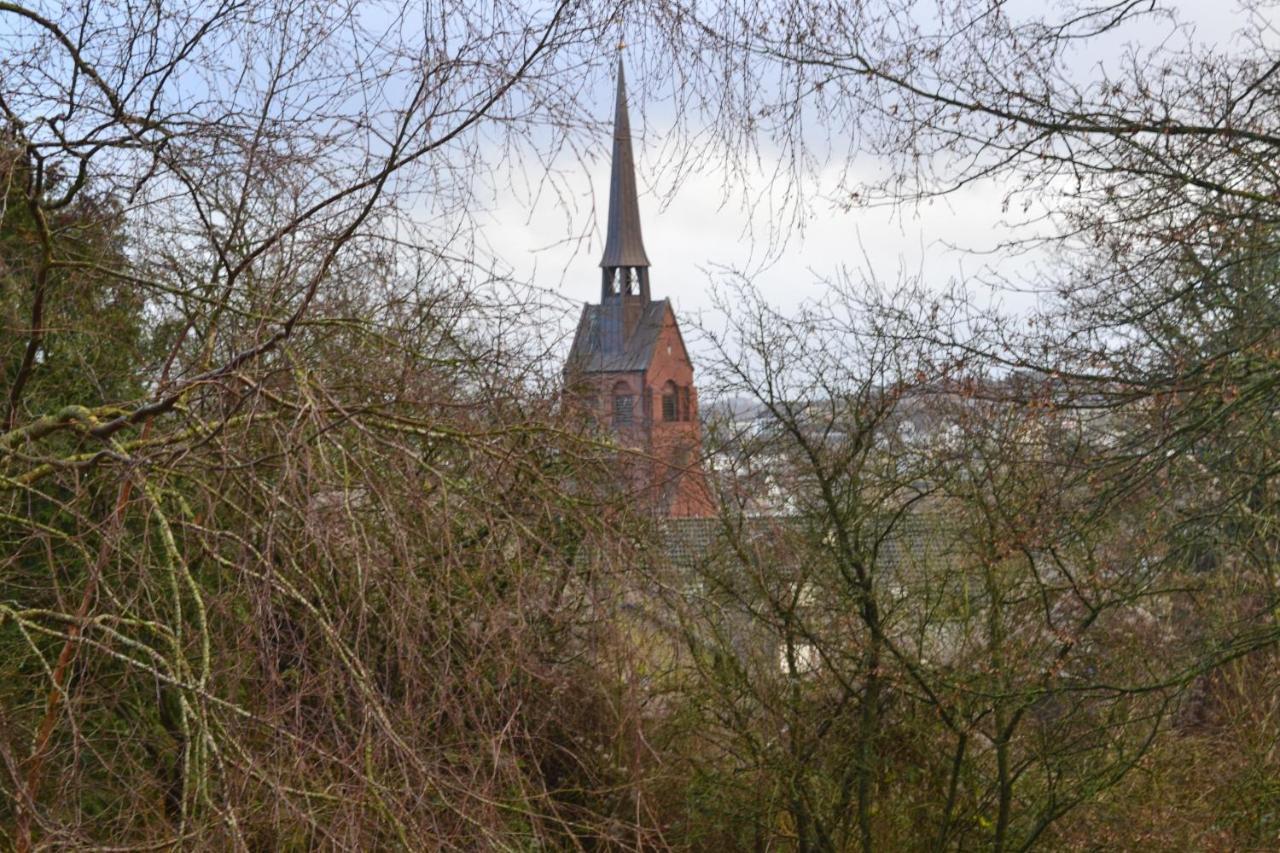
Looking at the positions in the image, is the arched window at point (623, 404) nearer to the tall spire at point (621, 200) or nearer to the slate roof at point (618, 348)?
the slate roof at point (618, 348)

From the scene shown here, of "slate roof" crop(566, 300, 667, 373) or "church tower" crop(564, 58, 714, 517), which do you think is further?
"slate roof" crop(566, 300, 667, 373)

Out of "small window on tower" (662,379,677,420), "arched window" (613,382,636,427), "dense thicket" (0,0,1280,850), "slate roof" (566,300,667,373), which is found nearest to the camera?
"dense thicket" (0,0,1280,850)

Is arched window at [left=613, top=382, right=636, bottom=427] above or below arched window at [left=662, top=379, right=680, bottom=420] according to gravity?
below

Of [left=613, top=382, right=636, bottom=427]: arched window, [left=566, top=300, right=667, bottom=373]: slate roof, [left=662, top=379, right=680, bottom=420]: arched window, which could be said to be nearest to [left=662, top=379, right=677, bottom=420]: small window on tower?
[left=662, top=379, right=680, bottom=420]: arched window

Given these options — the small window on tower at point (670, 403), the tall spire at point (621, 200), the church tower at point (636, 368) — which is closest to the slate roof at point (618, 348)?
the church tower at point (636, 368)

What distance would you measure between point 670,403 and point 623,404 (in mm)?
1516

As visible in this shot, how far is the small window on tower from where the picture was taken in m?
7.36

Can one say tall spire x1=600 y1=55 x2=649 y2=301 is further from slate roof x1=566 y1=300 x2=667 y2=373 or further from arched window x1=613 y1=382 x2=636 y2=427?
arched window x1=613 y1=382 x2=636 y2=427

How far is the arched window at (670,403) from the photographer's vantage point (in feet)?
24.2

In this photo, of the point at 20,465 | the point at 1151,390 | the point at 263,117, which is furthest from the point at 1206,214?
the point at 20,465

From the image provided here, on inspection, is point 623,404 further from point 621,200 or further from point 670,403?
point 621,200

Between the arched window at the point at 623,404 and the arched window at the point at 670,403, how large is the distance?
827 mm

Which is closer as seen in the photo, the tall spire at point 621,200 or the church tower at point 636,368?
the tall spire at point 621,200

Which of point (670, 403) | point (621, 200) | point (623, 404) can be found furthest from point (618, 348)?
point (621, 200)
